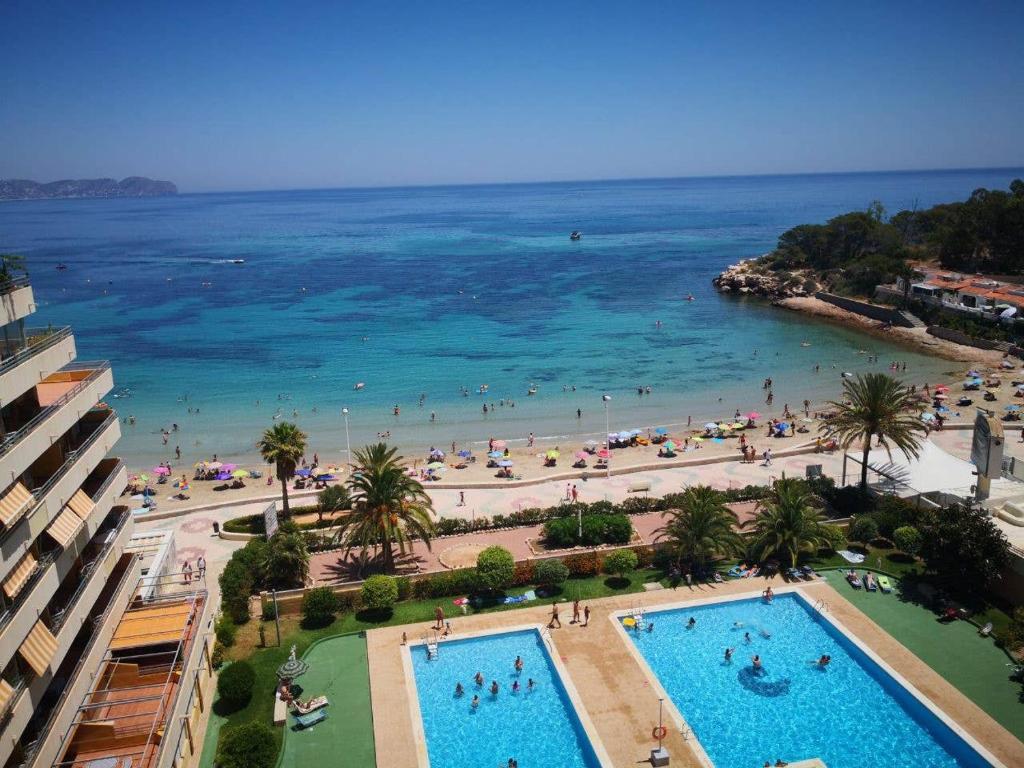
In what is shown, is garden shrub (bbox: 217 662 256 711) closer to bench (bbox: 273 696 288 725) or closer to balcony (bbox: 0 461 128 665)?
bench (bbox: 273 696 288 725)

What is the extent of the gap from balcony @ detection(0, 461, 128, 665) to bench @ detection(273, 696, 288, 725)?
6.38 metres

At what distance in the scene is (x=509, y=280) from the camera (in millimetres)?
110250

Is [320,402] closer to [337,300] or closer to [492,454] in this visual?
[492,454]

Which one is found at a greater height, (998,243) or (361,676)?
(998,243)

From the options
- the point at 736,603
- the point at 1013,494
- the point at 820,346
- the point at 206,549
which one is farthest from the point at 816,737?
the point at 820,346

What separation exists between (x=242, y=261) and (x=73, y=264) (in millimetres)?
30435

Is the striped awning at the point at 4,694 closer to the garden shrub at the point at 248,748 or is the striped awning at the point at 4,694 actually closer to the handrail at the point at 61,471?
the handrail at the point at 61,471

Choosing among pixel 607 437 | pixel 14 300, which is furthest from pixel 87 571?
pixel 607 437

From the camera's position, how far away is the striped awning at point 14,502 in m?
13.3

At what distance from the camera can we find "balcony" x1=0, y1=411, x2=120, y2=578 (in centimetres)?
1374

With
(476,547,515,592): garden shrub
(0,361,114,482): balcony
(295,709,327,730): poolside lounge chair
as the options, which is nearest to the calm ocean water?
(476,547,515,592): garden shrub

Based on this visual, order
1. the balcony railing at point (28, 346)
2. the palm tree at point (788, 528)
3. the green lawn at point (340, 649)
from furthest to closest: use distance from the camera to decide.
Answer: the palm tree at point (788, 528), the green lawn at point (340, 649), the balcony railing at point (28, 346)

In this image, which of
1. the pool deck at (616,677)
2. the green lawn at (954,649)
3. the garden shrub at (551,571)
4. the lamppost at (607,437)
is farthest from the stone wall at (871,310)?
the garden shrub at (551,571)

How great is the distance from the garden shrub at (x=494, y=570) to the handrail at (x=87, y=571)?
444 inches
